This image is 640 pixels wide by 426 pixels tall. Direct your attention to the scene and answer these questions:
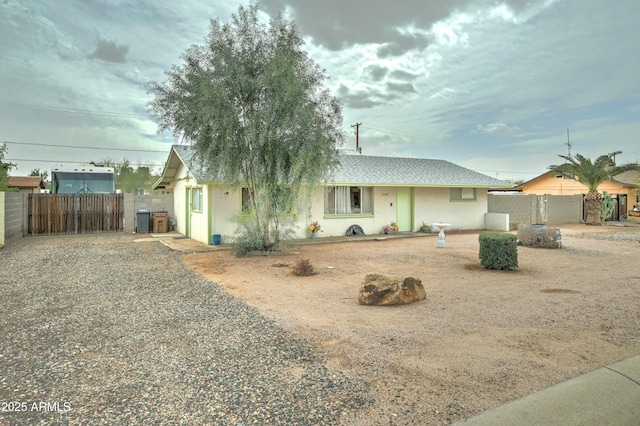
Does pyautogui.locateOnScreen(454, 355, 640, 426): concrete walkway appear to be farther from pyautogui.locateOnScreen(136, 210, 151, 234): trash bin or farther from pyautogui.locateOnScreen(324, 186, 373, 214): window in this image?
pyautogui.locateOnScreen(136, 210, 151, 234): trash bin

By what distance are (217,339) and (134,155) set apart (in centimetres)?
5056

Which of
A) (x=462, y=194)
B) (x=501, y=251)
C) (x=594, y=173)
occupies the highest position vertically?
(x=594, y=173)

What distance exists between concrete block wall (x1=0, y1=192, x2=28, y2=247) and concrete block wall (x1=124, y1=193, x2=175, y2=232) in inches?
157

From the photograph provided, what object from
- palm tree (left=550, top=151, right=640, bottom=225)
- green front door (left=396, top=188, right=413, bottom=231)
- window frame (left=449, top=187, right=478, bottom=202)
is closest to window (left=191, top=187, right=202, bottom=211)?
green front door (left=396, top=188, right=413, bottom=231)

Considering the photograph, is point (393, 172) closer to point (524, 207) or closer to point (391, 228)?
point (391, 228)

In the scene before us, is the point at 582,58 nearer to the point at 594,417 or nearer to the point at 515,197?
the point at 515,197

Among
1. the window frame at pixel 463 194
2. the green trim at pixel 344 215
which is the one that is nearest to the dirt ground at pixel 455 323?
the green trim at pixel 344 215

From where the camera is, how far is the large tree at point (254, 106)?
→ 1075 cm

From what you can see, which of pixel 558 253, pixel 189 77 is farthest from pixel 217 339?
pixel 558 253

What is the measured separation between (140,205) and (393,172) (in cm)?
1282

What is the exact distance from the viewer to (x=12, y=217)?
14656 mm

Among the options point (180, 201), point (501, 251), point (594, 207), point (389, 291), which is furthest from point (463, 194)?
point (389, 291)

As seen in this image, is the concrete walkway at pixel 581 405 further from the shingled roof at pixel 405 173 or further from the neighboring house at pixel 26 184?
the neighboring house at pixel 26 184

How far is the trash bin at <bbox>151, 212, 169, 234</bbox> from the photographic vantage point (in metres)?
19.4
